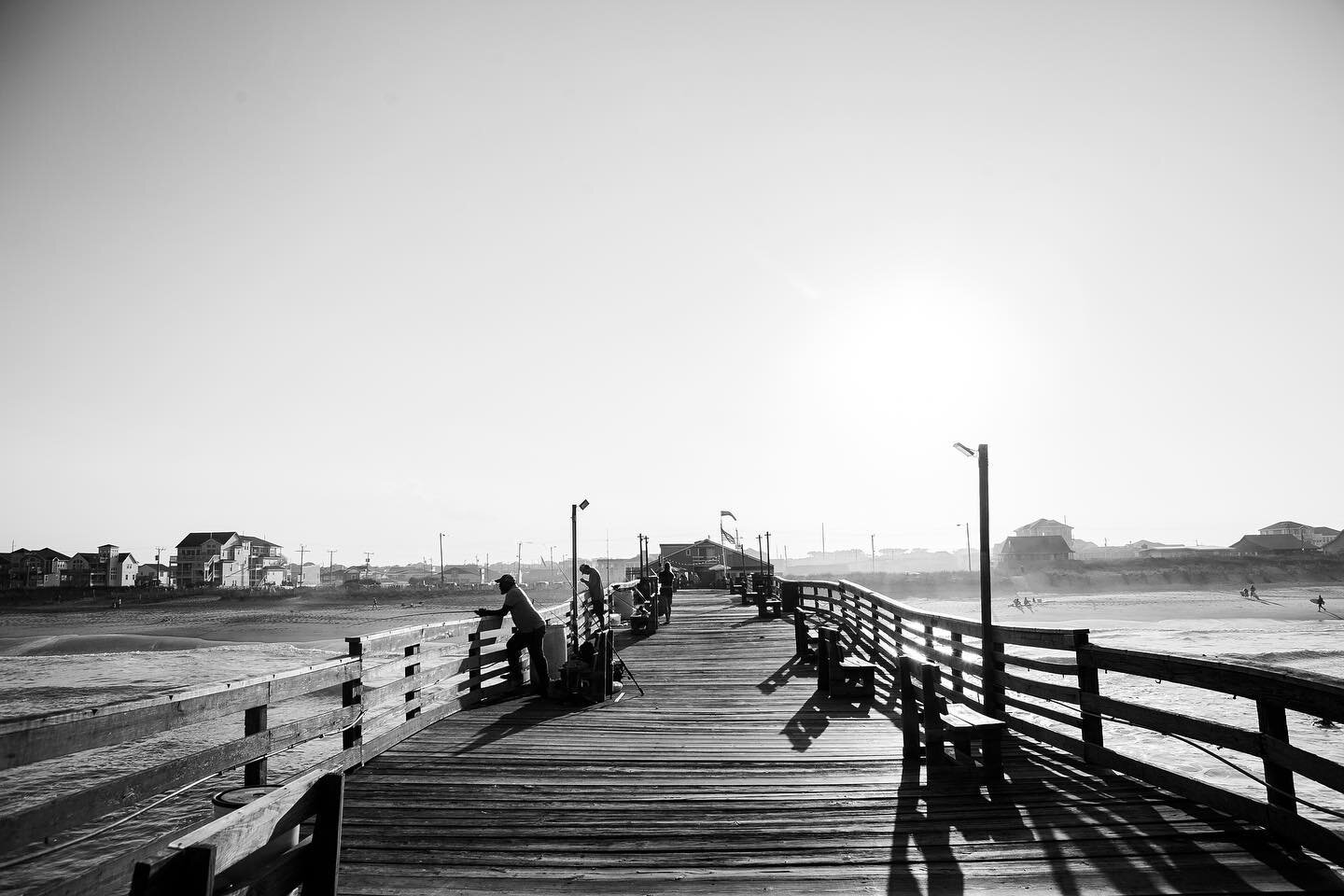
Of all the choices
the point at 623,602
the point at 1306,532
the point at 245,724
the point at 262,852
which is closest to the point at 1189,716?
the point at 262,852

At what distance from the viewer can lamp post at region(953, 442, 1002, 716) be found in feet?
24.5

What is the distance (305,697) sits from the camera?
1011 inches

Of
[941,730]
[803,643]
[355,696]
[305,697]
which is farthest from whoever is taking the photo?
[305,697]

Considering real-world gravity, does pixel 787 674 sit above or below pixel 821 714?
below

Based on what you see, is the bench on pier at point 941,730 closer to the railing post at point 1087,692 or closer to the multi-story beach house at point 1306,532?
the railing post at point 1087,692

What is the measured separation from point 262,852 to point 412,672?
5.92 meters

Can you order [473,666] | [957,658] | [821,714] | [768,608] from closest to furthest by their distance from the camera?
1. [957,658]
2. [821,714]
3. [473,666]
4. [768,608]

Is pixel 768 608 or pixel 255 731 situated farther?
pixel 768 608

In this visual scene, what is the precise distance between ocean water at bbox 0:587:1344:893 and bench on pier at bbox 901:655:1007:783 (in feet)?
5.51

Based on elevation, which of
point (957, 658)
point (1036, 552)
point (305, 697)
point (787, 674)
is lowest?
point (305, 697)

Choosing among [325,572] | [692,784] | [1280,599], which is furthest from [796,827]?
[325,572]

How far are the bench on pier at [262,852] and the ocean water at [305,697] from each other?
77 cm

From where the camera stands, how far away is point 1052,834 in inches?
192

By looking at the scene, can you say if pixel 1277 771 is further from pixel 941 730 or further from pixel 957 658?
pixel 957 658
